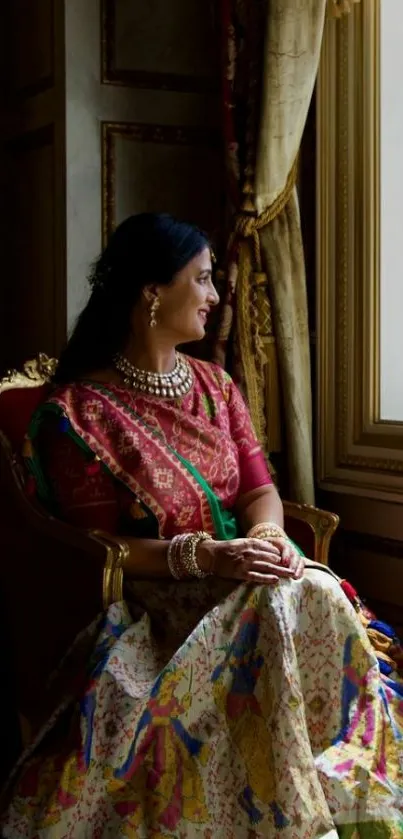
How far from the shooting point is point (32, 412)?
2.36 meters

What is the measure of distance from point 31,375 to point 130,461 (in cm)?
41

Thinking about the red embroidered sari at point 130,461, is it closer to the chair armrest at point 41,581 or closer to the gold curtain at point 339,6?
the chair armrest at point 41,581

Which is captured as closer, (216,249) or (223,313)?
(223,313)

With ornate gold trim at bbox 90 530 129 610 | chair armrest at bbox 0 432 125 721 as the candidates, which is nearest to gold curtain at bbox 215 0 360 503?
chair armrest at bbox 0 432 125 721

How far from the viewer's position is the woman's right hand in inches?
76.5

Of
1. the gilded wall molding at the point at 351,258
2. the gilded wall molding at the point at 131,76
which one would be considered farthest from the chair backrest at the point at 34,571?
the gilded wall molding at the point at 131,76

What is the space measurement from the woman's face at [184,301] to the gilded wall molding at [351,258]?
67 cm

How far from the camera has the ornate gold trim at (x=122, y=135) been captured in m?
2.94

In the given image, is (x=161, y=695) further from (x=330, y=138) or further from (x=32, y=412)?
(x=330, y=138)

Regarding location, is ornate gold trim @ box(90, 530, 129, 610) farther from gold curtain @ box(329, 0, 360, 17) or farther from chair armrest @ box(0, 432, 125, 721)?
gold curtain @ box(329, 0, 360, 17)

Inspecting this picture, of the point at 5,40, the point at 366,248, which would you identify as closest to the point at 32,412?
the point at 366,248

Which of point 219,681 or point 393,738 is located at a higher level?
point 219,681

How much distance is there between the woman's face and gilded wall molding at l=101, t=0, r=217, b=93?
90cm

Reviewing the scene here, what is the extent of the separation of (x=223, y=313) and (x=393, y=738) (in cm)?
122
